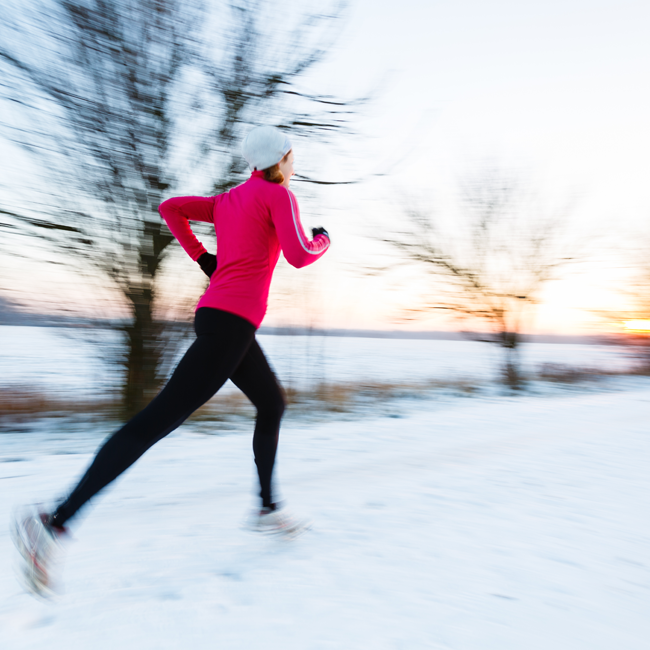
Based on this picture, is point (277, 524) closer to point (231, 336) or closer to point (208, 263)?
point (231, 336)

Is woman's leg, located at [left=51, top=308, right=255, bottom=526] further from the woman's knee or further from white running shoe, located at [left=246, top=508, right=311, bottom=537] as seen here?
white running shoe, located at [left=246, top=508, right=311, bottom=537]

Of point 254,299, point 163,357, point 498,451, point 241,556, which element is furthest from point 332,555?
point 163,357

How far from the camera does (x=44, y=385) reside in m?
4.92

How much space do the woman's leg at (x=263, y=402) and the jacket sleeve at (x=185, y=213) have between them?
0.51 metres

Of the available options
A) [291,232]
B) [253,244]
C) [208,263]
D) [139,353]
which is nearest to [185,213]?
[208,263]

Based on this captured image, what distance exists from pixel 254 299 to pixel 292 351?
13.2 ft

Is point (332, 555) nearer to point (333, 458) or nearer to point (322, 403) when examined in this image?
point (333, 458)

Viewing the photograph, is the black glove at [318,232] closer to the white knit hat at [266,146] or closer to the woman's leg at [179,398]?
the white knit hat at [266,146]

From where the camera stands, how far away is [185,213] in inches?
77.1

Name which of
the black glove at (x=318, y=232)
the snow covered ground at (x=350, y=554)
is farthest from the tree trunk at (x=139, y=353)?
the black glove at (x=318, y=232)

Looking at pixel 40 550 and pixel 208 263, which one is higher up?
pixel 208 263

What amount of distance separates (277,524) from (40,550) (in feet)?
2.97

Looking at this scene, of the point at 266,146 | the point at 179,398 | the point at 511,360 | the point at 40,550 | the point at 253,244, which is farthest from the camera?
the point at 511,360

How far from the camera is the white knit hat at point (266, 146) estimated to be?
1.89 meters
